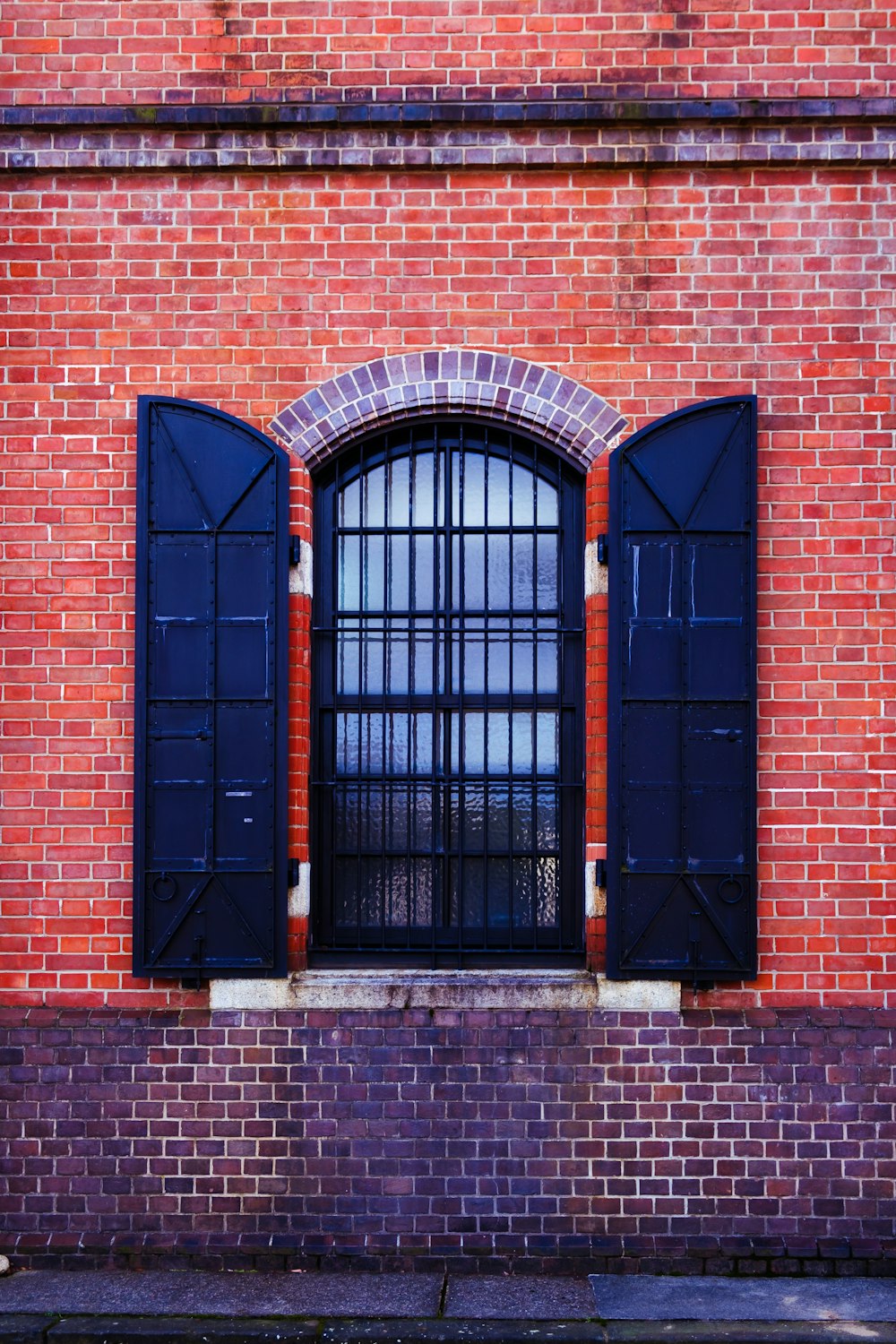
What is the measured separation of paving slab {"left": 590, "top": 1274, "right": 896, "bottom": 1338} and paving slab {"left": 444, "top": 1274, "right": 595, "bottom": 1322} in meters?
0.09

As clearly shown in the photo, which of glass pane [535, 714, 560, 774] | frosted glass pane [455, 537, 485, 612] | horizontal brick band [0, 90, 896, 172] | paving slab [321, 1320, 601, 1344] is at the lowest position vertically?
paving slab [321, 1320, 601, 1344]

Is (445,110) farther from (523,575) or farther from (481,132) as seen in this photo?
(523,575)

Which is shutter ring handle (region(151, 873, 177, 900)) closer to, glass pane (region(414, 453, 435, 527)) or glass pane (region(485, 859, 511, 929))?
glass pane (region(485, 859, 511, 929))

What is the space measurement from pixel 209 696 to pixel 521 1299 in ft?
9.64

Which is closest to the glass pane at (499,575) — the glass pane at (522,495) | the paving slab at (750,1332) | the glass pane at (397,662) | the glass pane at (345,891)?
the glass pane at (522,495)

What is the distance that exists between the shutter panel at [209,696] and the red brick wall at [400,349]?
0.62 feet

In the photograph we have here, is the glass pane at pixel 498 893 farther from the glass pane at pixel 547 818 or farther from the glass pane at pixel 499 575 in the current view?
the glass pane at pixel 499 575

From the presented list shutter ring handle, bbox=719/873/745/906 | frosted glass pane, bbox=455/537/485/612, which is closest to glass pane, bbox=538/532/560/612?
frosted glass pane, bbox=455/537/485/612

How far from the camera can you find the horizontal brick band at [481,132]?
5125 millimetres

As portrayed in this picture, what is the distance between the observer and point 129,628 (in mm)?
5203

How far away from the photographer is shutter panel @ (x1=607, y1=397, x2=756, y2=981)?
4969 mm

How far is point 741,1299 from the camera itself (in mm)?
4688

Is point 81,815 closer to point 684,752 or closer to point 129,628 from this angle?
point 129,628

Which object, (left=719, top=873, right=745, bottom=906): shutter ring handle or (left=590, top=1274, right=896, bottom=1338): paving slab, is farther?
(left=719, top=873, right=745, bottom=906): shutter ring handle
